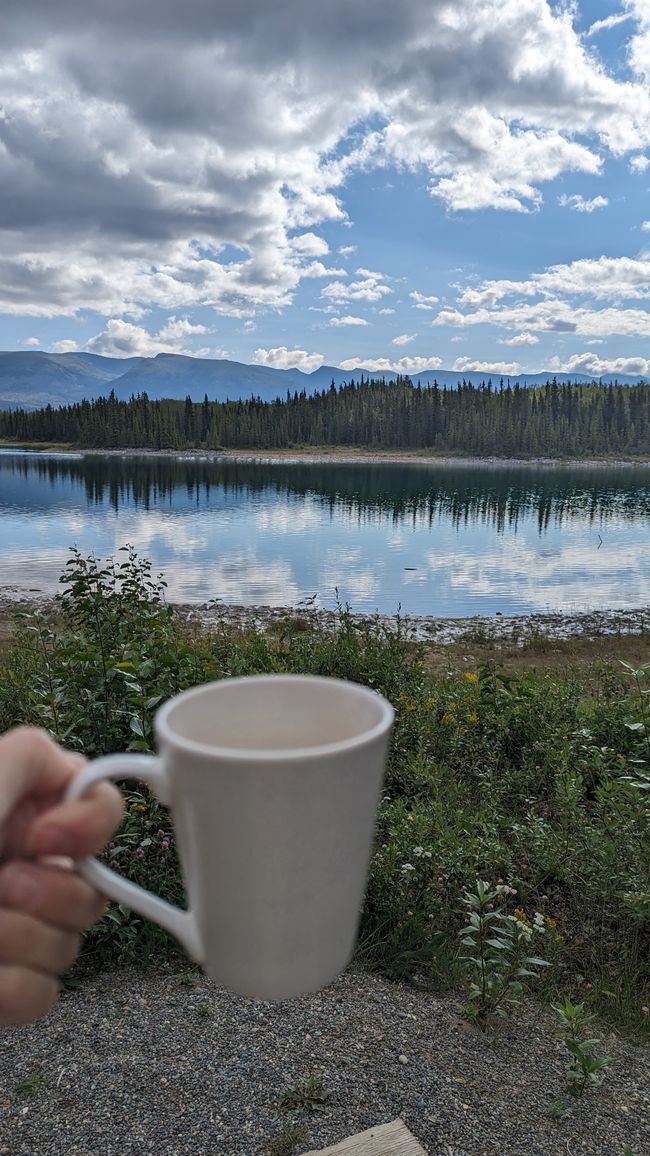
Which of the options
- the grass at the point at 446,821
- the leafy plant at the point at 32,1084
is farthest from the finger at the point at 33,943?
the leafy plant at the point at 32,1084

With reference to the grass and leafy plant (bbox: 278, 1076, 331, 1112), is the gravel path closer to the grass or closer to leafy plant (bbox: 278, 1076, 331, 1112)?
leafy plant (bbox: 278, 1076, 331, 1112)

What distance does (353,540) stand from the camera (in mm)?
30516

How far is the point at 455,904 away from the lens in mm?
4141

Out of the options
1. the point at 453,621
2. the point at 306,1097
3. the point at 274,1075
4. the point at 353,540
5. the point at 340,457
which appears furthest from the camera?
the point at 340,457

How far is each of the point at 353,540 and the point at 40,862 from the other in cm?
2981

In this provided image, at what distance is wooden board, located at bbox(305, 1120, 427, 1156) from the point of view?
8.18 feet

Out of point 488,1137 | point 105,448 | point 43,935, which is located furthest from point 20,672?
point 105,448

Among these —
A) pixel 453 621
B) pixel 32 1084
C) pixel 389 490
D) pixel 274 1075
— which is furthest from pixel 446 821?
pixel 389 490

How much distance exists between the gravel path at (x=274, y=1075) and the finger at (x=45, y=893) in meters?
2.50

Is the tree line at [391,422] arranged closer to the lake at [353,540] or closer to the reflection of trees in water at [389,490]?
the reflection of trees in water at [389,490]

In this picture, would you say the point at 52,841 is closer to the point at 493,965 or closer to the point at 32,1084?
the point at 32,1084

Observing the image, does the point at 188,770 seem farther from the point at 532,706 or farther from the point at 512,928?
the point at 532,706

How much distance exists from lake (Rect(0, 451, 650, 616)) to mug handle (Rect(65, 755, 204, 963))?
17519 millimetres

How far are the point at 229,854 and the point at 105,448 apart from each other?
417 feet
